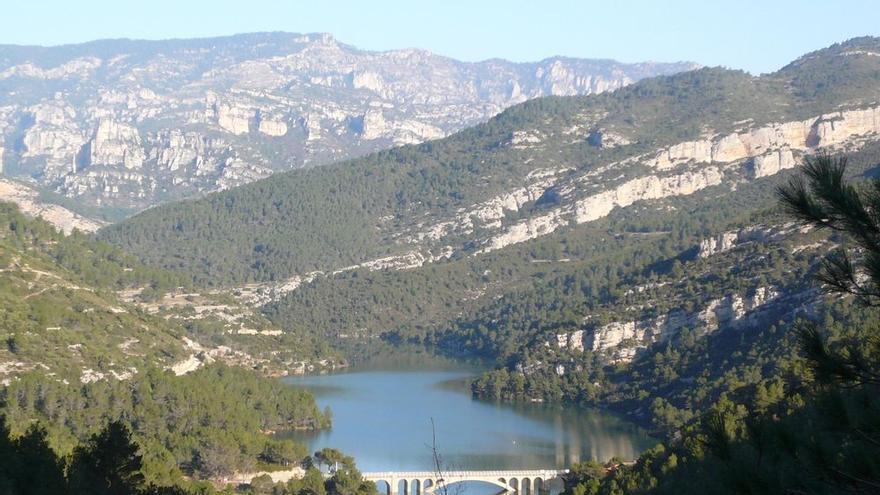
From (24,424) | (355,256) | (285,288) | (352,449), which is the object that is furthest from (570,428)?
(355,256)

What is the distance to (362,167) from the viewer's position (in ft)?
636

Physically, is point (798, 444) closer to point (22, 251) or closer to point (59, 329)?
point (59, 329)

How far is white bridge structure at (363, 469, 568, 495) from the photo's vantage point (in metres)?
59.6

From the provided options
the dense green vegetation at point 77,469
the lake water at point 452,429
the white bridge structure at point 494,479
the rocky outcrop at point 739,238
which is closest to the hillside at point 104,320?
the lake water at point 452,429

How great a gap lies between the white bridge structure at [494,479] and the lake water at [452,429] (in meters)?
1.30

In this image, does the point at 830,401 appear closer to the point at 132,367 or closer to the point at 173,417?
the point at 173,417

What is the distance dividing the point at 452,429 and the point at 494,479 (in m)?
15.1

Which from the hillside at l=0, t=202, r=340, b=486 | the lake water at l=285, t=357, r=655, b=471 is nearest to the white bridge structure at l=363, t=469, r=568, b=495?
the lake water at l=285, t=357, r=655, b=471

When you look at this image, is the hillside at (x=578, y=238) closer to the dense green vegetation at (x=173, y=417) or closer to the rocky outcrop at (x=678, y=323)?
the rocky outcrop at (x=678, y=323)

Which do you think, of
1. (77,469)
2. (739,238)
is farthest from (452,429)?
(77,469)

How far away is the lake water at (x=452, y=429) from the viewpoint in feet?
219

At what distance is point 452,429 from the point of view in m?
75.3

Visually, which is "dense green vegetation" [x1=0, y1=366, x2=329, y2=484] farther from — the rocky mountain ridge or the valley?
the rocky mountain ridge

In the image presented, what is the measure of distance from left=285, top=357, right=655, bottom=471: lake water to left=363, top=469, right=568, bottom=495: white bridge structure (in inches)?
51.1
